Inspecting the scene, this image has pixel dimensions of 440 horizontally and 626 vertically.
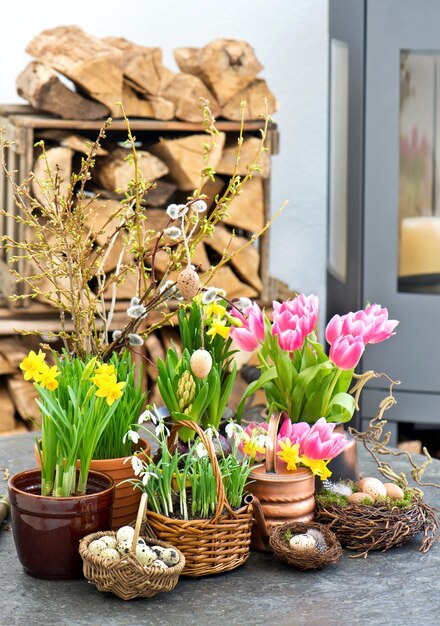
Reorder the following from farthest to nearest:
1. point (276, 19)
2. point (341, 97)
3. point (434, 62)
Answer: point (276, 19) < point (341, 97) < point (434, 62)

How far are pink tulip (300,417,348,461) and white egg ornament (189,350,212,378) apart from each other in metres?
0.15

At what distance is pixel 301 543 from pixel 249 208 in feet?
5.22

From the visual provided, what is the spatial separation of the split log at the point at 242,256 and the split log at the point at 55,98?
443mm

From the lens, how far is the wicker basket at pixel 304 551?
125 cm

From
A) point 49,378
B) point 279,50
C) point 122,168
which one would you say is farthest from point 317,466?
point 279,50

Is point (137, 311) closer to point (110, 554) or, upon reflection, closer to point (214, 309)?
point (214, 309)

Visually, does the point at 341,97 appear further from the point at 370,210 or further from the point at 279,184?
the point at 279,184

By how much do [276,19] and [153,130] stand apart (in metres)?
0.76

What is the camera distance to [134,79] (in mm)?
2635

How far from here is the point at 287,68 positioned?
3.29m

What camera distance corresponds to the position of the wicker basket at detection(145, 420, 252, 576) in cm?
122

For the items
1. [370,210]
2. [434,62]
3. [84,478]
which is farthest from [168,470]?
[434,62]

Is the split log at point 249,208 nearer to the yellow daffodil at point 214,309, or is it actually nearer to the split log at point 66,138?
the split log at point 66,138

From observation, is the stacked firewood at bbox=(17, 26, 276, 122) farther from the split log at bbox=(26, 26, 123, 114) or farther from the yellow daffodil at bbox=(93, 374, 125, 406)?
the yellow daffodil at bbox=(93, 374, 125, 406)
